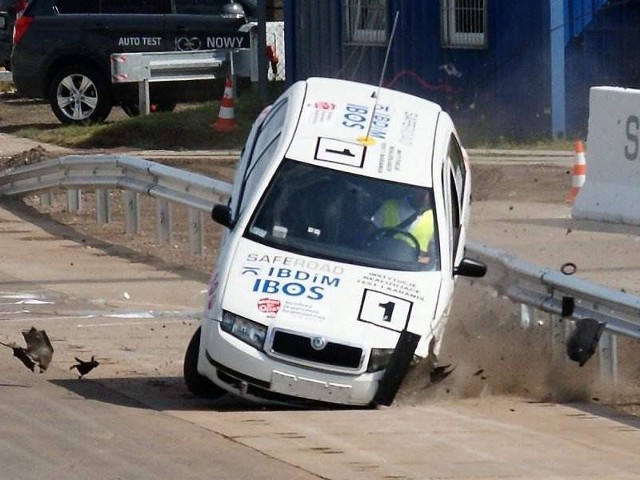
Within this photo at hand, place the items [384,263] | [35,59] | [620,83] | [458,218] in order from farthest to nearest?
1. [35,59]
2. [620,83]
3. [458,218]
4. [384,263]

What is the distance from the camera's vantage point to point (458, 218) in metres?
11.5

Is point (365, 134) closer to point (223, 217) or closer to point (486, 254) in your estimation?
point (223, 217)

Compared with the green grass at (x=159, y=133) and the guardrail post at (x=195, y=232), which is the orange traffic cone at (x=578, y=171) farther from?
the green grass at (x=159, y=133)

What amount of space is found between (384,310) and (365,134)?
1723 millimetres

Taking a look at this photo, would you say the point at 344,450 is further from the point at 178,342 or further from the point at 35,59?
the point at 35,59

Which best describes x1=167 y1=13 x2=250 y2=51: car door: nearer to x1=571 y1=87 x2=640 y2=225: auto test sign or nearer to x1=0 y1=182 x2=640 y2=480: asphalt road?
x1=571 y1=87 x2=640 y2=225: auto test sign

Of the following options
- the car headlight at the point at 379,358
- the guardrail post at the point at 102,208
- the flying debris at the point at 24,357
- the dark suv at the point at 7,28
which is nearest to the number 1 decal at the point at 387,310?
the car headlight at the point at 379,358

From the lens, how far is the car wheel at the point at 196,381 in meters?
10.3

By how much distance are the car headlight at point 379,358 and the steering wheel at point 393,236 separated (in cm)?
101

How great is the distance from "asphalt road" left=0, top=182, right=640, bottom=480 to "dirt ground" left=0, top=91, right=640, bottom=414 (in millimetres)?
24

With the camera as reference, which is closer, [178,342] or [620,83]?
[178,342]

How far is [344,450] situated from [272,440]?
1.53 feet

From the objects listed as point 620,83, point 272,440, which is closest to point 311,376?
point 272,440

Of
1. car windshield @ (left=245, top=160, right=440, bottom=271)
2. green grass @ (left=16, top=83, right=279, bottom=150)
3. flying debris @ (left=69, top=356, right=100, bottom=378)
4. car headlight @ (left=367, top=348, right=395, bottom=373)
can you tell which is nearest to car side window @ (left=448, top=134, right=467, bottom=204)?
car windshield @ (left=245, top=160, right=440, bottom=271)
